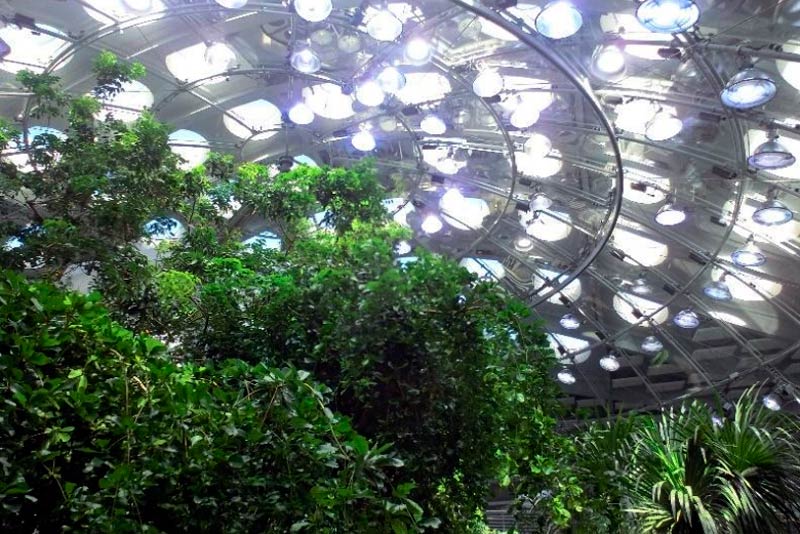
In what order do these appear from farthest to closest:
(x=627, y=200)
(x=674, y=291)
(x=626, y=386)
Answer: (x=626, y=386) → (x=674, y=291) → (x=627, y=200)

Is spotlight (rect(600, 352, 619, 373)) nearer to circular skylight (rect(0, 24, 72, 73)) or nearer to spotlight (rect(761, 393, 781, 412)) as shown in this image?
spotlight (rect(761, 393, 781, 412))

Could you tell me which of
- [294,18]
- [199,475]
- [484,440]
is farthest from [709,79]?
[199,475]

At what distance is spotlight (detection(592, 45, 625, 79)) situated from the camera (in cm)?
1016

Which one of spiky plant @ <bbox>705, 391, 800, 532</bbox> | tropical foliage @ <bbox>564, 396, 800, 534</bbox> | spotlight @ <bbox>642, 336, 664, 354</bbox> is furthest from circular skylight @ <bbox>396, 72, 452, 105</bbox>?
Result: spotlight @ <bbox>642, 336, 664, 354</bbox>

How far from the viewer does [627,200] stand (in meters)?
15.3

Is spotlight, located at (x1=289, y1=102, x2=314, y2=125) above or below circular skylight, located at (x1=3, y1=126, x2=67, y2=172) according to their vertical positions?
above

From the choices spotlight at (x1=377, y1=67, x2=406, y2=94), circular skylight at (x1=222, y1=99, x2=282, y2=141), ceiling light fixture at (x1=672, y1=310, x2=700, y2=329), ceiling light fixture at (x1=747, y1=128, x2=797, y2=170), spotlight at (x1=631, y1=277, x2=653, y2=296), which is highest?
circular skylight at (x1=222, y1=99, x2=282, y2=141)

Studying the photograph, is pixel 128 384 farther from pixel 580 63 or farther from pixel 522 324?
pixel 580 63

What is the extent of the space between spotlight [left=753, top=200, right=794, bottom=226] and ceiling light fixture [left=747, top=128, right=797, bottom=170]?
152 cm

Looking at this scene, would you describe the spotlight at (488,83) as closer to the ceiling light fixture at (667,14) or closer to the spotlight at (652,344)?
the ceiling light fixture at (667,14)

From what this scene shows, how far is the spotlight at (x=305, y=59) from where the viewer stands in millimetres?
10086

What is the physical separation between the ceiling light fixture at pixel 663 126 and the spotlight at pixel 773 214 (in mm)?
2353

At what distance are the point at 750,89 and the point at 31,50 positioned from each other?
1268cm

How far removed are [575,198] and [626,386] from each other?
40.0ft
